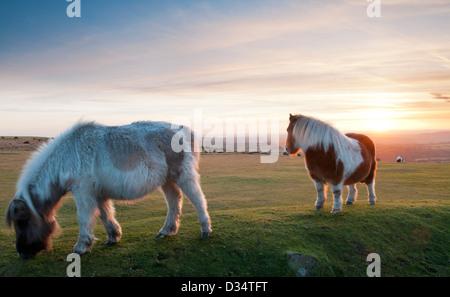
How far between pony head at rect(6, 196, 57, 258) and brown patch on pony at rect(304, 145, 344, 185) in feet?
20.6

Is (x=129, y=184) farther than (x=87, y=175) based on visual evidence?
Yes

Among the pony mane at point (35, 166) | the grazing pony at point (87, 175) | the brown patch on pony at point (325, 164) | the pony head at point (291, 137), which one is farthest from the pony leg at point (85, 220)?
the brown patch on pony at point (325, 164)

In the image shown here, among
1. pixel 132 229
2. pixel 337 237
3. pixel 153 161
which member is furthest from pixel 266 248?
pixel 132 229

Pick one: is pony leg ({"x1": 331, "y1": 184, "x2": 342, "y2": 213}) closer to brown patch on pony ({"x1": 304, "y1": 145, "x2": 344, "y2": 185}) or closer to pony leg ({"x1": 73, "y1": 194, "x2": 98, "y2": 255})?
brown patch on pony ({"x1": 304, "y1": 145, "x2": 344, "y2": 185})

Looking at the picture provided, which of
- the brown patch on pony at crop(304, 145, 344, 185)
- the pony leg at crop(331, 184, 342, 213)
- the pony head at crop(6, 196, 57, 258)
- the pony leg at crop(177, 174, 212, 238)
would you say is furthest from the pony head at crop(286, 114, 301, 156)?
the pony head at crop(6, 196, 57, 258)

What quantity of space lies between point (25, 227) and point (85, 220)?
1.11m

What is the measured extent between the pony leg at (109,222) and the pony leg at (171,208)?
0.88 metres

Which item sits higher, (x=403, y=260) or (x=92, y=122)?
(x=92, y=122)

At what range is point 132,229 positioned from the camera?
25.9 ft

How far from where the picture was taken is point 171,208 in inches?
270

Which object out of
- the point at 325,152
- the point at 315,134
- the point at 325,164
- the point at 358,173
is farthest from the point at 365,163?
the point at 315,134

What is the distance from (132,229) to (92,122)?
9.81 ft
